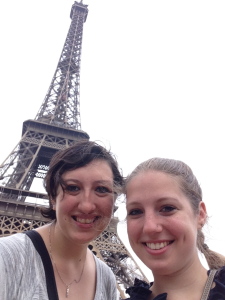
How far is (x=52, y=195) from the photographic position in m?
3.12

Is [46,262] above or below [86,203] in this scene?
below

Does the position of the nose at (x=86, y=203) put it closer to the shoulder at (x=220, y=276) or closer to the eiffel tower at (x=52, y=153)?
the shoulder at (x=220, y=276)

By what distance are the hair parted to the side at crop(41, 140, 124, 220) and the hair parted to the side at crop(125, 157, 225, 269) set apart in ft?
2.06

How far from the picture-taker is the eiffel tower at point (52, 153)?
1705 cm

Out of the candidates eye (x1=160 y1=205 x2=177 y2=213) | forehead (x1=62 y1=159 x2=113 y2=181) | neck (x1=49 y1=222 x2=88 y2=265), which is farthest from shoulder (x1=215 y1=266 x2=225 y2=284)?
neck (x1=49 y1=222 x2=88 y2=265)

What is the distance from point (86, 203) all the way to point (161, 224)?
103 centimetres

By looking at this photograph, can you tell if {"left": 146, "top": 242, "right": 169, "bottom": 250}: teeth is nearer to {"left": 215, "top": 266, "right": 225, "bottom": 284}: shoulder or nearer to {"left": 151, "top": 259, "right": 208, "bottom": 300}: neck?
{"left": 151, "top": 259, "right": 208, "bottom": 300}: neck

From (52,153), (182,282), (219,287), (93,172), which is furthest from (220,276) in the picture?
(52,153)

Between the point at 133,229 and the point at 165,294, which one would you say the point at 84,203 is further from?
the point at 165,294

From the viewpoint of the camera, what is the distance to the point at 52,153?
24.8 metres

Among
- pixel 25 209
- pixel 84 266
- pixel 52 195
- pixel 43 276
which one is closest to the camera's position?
pixel 43 276

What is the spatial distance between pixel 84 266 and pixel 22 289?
3.30ft

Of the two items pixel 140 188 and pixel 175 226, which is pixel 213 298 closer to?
pixel 175 226

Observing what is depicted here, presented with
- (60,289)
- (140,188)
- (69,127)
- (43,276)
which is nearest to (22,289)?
(43,276)
